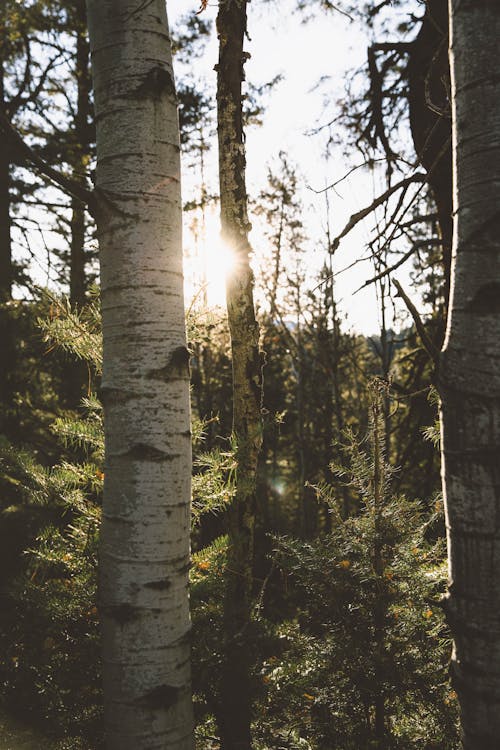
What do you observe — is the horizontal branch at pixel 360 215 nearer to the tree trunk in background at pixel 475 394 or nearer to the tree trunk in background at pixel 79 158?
the tree trunk in background at pixel 475 394

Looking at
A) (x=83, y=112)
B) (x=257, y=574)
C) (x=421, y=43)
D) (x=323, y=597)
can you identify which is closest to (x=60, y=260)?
(x=83, y=112)

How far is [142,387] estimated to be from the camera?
1353 millimetres

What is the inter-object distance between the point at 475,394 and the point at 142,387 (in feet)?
2.70

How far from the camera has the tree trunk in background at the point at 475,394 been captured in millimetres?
1053

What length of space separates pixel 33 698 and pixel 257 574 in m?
5.94

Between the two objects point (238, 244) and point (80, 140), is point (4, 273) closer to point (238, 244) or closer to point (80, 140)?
point (80, 140)

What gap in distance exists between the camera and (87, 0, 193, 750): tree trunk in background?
1.29 metres

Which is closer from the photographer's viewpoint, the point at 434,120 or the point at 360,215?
the point at 360,215

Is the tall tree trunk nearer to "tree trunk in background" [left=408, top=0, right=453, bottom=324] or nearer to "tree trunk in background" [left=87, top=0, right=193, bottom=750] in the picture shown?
"tree trunk in background" [left=408, top=0, right=453, bottom=324]

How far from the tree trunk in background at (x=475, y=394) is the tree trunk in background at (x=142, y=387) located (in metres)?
0.70

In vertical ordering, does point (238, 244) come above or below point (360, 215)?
above

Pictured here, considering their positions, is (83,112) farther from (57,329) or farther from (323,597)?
(323,597)

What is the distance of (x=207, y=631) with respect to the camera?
2.15m

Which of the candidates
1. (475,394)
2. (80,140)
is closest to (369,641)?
(475,394)
